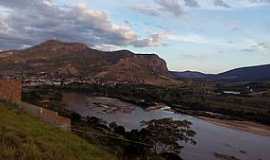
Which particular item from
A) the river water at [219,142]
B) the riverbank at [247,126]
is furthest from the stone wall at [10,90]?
the riverbank at [247,126]

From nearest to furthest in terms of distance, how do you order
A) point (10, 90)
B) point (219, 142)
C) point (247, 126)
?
point (10, 90)
point (219, 142)
point (247, 126)

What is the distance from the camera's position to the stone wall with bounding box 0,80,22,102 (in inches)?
800

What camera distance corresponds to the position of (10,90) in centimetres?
2097

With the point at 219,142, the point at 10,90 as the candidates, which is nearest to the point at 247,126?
the point at 219,142

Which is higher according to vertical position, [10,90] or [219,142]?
[10,90]

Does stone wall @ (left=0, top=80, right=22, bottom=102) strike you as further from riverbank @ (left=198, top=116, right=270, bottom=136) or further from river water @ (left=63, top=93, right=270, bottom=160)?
riverbank @ (left=198, top=116, right=270, bottom=136)

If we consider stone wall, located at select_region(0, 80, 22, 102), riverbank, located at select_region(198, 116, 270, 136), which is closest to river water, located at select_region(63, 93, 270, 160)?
riverbank, located at select_region(198, 116, 270, 136)

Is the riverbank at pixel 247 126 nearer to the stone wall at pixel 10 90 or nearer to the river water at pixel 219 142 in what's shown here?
the river water at pixel 219 142

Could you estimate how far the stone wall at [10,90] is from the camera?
2033cm

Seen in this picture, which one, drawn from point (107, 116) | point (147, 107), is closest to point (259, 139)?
point (107, 116)

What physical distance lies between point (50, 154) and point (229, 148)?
37.3 meters

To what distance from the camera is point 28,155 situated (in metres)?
7.07

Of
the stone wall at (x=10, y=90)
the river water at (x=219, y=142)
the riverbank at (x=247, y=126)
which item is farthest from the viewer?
the riverbank at (x=247, y=126)

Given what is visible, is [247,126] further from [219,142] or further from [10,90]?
[10,90]
